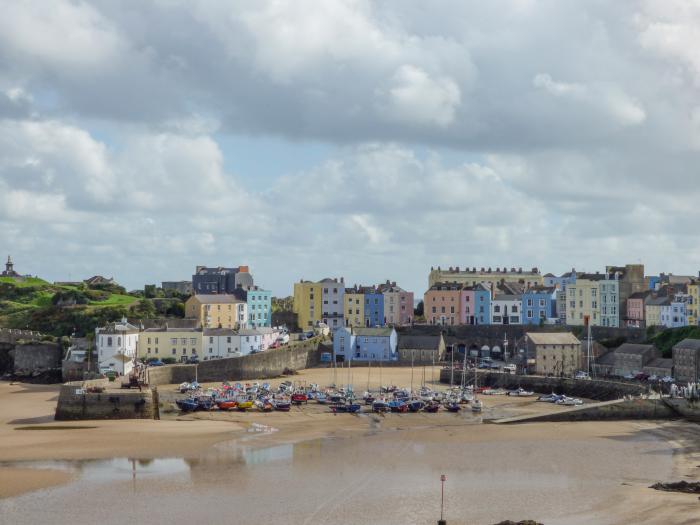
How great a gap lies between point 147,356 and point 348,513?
1692 inches

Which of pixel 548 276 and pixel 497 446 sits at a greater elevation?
pixel 548 276

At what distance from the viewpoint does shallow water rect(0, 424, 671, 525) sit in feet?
95.3

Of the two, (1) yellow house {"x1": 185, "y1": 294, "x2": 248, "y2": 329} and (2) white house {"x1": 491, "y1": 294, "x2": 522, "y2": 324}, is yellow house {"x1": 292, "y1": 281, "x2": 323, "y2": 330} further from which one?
(2) white house {"x1": 491, "y1": 294, "x2": 522, "y2": 324}

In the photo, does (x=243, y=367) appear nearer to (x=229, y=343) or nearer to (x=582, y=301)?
(x=229, y=343)

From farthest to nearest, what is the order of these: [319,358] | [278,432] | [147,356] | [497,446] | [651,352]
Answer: [319,358]
[147,356]
[651,352]
[278,432]
[497,446]

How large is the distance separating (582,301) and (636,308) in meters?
4.97

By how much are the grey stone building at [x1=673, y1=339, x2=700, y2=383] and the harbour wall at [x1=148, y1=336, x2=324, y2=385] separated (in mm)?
28071

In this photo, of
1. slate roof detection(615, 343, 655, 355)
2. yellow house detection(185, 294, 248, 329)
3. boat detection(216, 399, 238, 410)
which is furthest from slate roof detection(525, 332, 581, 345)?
yellow house detection(185, 294, 248, 329)

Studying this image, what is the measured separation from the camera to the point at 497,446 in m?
41.2

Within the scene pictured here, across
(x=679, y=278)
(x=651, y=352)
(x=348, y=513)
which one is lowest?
(x=348, y=513)

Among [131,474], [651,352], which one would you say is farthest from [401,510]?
[651,352]

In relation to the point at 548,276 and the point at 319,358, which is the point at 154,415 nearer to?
the point at 319,358

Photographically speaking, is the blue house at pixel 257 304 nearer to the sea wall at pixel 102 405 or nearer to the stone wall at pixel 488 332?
the stone wall at pixel 488 332

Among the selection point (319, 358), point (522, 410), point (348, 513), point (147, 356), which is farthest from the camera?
point (319, 358)
